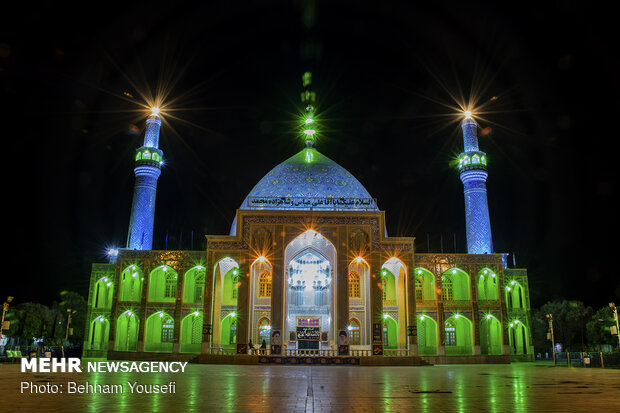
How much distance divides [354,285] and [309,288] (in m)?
3.49

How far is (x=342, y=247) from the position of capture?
3425cm

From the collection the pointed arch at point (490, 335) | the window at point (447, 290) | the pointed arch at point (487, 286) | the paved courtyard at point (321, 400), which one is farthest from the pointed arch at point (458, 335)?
the paved courtyard at point (321, 400)

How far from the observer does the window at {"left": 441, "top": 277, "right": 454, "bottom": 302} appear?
36.8 m

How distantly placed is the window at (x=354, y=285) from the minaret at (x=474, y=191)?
8.97 meters

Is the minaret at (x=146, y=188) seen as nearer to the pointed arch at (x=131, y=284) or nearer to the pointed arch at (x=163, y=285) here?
the pointed arch at (x=131, y=284)

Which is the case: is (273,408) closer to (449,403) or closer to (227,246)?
(449,403)

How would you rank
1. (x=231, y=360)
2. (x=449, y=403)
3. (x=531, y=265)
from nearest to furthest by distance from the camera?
(x=449, y=403) → (x=231, y=360) → (x=531, y=265)

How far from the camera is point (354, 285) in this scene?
3775 cm

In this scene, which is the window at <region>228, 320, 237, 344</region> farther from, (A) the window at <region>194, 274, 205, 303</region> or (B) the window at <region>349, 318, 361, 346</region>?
(B) the window at <region>349, 318, 361, 346</region>

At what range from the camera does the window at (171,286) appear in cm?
3706

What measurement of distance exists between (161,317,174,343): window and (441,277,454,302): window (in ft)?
67.4

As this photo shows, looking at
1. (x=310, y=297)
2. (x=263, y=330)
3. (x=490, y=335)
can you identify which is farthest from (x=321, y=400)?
(x=490, y=335)

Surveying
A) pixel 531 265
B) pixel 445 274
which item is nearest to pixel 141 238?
pixel 445 274

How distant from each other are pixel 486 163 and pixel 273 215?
1817 cm
